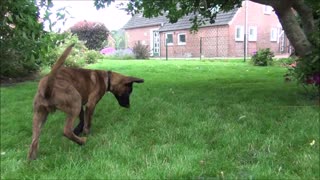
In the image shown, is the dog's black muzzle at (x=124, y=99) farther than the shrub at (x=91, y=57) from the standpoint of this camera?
No

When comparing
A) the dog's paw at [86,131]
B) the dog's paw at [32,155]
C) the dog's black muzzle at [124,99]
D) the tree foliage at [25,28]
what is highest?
the tree foliage at [25,28]

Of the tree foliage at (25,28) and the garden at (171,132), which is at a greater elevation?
the tree foliage at (25,28)

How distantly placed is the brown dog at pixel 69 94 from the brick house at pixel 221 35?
2696 centimetres

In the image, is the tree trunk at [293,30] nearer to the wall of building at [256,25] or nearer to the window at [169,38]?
the wall of building at [256,25]

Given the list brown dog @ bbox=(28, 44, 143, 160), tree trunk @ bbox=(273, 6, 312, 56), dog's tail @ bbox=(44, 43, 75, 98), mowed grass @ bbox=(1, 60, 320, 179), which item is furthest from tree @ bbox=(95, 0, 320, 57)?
dog's tail @ bbox=(44, 43, 75, 98)

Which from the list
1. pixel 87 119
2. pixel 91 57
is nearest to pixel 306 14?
pixel 87 119

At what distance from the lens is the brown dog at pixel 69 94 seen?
4.71m

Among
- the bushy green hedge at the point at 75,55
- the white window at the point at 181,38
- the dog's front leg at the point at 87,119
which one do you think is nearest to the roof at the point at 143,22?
the white window at the point at 181,38

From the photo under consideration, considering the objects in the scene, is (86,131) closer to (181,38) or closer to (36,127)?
(36,127)

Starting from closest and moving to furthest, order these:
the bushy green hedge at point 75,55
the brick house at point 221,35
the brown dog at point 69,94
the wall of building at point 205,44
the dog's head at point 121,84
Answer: the brown dog at point 69,94
the dog's head at point 121,84
the bushy green hedge at point 75,55
the wall of building at point 205,44
the brick house at point 221,35

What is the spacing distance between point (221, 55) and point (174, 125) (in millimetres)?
29786

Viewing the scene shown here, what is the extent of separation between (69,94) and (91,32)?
1461 inches

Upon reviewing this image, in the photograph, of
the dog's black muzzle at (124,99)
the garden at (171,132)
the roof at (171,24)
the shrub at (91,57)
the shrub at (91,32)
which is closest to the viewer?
the garden at (171,132)

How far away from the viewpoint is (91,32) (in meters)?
41.1
